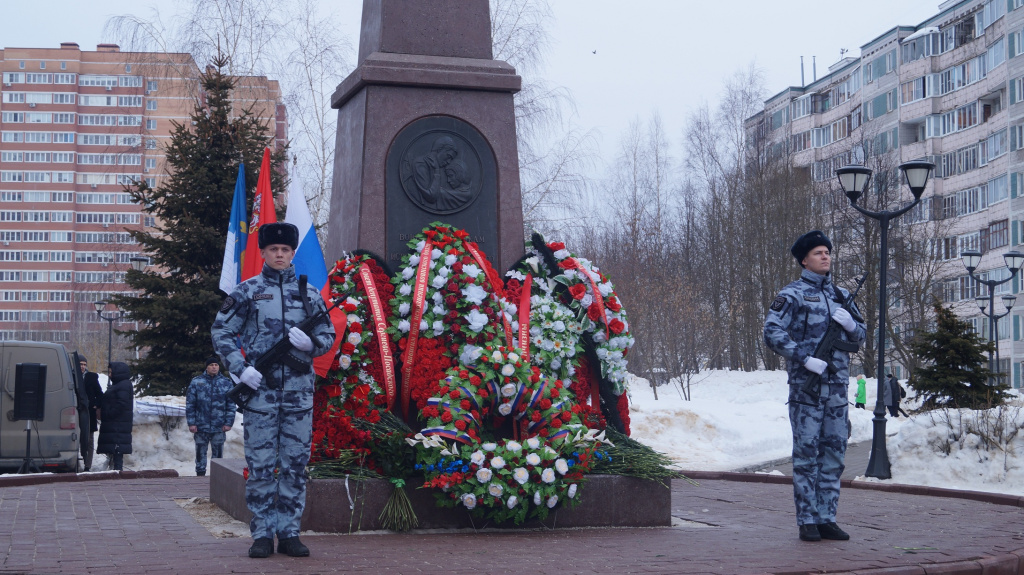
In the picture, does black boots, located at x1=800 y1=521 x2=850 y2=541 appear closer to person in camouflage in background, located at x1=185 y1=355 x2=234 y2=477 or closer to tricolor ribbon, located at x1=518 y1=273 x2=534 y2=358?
tricolor ribbon, located at x1=518 y1=273 x2=534 y2=358

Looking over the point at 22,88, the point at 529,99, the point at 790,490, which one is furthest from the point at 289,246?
the point at 22,88

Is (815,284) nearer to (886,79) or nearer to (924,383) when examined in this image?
(924,383)

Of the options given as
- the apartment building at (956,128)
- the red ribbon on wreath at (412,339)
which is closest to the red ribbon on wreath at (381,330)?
the red ribbon on wreath at (412,339)

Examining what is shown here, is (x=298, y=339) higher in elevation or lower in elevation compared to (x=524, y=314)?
lower

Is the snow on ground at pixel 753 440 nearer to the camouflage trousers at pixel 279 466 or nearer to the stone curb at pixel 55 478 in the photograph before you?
the stone curb at pixel 55 478

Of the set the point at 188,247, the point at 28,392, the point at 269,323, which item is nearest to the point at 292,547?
the point at 269,323

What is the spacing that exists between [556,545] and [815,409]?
1.98 meters

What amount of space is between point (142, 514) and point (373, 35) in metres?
4.53

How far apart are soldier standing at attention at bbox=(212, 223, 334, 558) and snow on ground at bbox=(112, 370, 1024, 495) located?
28.9 ft

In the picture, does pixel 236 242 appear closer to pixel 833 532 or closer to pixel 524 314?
pixel 524 314

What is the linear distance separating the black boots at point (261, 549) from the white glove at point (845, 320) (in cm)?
398

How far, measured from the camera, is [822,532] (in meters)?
7.60

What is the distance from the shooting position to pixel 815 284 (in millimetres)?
7766

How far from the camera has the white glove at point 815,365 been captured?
730cm
